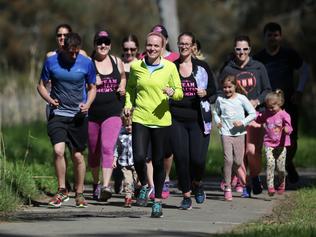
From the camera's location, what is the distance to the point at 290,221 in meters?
11.7

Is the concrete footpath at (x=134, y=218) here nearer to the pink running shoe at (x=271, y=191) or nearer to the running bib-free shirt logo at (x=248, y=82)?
the pink running shoe at (x=271, y=191)

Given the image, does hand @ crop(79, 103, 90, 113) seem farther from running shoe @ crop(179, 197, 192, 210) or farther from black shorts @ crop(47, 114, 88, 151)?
running shoe @ crop(179, 197, 192, 210)

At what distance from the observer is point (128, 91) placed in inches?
503

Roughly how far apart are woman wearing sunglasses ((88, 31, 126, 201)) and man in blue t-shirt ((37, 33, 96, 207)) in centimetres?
67

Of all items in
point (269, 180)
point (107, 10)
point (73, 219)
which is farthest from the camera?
point (107, 10)

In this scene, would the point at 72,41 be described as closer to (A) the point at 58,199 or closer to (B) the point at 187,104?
(B) the point at 187,104

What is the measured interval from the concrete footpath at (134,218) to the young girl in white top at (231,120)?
51 centimetres

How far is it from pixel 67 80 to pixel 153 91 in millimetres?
1241

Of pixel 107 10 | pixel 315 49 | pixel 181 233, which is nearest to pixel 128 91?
pixel 181 233

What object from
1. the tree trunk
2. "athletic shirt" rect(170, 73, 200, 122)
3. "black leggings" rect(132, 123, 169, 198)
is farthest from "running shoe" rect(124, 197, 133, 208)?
the tree trunk

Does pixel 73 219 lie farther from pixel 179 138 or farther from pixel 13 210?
pixel 179 138

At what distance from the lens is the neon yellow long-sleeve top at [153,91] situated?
41.1ft

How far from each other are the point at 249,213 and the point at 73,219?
2.16 meters

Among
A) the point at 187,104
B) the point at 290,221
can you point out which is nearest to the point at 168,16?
the point at 187,104
